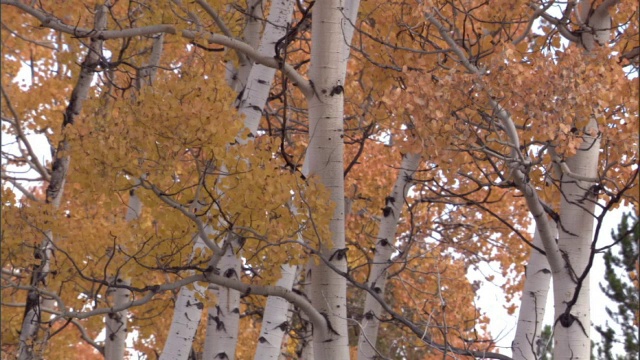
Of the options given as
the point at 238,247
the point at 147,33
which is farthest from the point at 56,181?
the point at 147,33

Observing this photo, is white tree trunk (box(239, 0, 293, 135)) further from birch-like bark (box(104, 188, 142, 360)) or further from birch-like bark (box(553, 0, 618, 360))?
birch-like bark (box(104, 188, 142, 360))

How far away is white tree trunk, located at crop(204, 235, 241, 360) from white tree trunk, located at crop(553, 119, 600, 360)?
2.11 metres

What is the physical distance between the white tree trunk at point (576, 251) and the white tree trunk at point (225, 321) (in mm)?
2113

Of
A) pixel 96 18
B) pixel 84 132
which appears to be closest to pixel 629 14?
pixel 84 132

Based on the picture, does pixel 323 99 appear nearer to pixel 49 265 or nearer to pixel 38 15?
pixel 38 15

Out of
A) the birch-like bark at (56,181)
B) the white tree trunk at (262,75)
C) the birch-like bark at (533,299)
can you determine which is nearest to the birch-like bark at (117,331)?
the birch-like bark at (56,181)

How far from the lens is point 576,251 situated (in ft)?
14.8

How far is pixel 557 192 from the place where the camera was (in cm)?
499

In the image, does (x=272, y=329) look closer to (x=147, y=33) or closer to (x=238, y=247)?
(x=238, y=247)

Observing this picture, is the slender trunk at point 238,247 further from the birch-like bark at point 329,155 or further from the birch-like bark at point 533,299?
the birch-like bark at point 533,299

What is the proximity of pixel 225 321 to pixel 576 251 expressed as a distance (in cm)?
239

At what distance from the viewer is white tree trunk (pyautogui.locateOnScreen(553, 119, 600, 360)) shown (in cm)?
439

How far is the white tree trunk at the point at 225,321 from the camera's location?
5352mm

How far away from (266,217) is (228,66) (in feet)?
7.57
